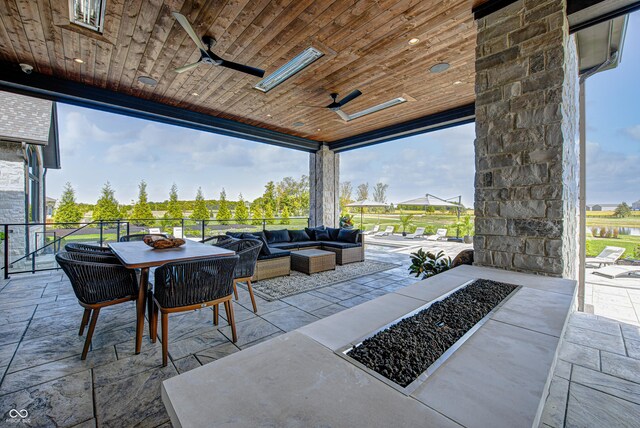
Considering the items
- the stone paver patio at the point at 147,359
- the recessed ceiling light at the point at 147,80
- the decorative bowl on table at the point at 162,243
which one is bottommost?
the stone paver patio at the point at 147,359

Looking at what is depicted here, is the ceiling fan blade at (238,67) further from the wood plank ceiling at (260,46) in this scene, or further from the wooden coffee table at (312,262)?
the wooden coffee table at (312,262)

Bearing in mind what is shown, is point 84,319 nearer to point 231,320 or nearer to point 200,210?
point 231,320

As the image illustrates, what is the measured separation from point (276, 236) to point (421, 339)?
509cm

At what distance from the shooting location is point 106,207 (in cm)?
1020

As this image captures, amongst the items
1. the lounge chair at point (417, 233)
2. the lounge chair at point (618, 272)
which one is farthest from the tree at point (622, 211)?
the lounge chair at point (417, 233)

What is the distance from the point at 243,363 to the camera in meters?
0.96

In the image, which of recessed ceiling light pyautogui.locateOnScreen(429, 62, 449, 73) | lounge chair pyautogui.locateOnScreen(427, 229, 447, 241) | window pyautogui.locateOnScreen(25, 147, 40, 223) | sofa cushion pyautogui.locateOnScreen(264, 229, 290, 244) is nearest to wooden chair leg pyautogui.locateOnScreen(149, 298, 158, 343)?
sofa cushion pyautogui.locateOnScreen(264, 229, 290, 244)

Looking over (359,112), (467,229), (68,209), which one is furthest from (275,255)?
(68,209)

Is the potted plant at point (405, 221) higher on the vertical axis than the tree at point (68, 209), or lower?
lower

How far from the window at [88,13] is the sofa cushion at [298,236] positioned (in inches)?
177

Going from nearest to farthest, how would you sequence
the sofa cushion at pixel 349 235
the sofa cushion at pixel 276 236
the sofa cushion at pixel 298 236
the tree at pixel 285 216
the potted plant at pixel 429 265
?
the potted plant at pixel 429 265
the sofa cushion at pixel 276 236
the sofa cushion at pixel 349 235
the sofa cushion at pixel 298 236
the tree at pixel 285 216

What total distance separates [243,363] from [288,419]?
0.33 meters

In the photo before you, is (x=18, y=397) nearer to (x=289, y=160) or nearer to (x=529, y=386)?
(x=529, y=386)

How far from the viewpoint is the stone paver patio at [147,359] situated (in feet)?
4.33
